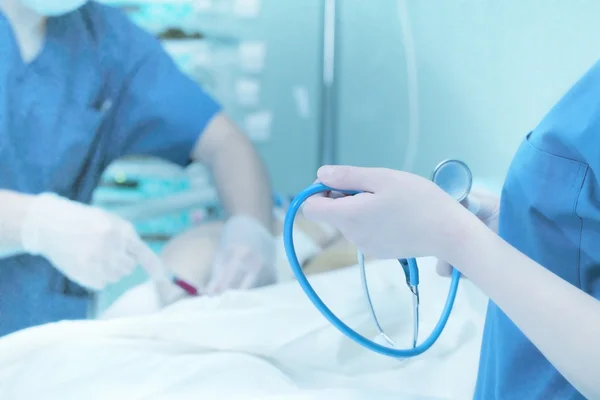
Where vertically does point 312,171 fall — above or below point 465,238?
below

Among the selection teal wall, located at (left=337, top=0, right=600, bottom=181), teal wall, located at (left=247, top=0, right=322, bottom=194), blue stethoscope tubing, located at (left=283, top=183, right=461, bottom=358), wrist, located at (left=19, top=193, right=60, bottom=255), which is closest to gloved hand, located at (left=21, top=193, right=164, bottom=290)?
wrist, located at (left=19, top=193, right=60, bottom=255)

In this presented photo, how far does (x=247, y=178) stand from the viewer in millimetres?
1224

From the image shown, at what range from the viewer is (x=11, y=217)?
0.90 meters

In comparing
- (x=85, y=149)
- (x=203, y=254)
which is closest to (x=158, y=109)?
(x=85, y=149)

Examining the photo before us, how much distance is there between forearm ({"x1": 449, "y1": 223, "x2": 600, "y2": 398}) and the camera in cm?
47

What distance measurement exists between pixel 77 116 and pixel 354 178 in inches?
25.8

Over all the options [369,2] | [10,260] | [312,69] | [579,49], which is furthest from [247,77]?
[579,49]

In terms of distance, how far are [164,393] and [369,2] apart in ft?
3.23

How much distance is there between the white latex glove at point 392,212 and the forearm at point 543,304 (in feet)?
0.08

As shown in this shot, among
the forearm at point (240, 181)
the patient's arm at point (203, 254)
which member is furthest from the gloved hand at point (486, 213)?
the forearm at point (240, 181)

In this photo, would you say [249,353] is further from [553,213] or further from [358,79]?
[358,79]

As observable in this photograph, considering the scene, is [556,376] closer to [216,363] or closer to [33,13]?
[216,363]

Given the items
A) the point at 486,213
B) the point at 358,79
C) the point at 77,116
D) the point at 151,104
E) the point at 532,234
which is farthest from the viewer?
the point at 358,79

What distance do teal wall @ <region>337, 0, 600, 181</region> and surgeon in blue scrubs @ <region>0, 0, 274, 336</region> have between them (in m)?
0.35
